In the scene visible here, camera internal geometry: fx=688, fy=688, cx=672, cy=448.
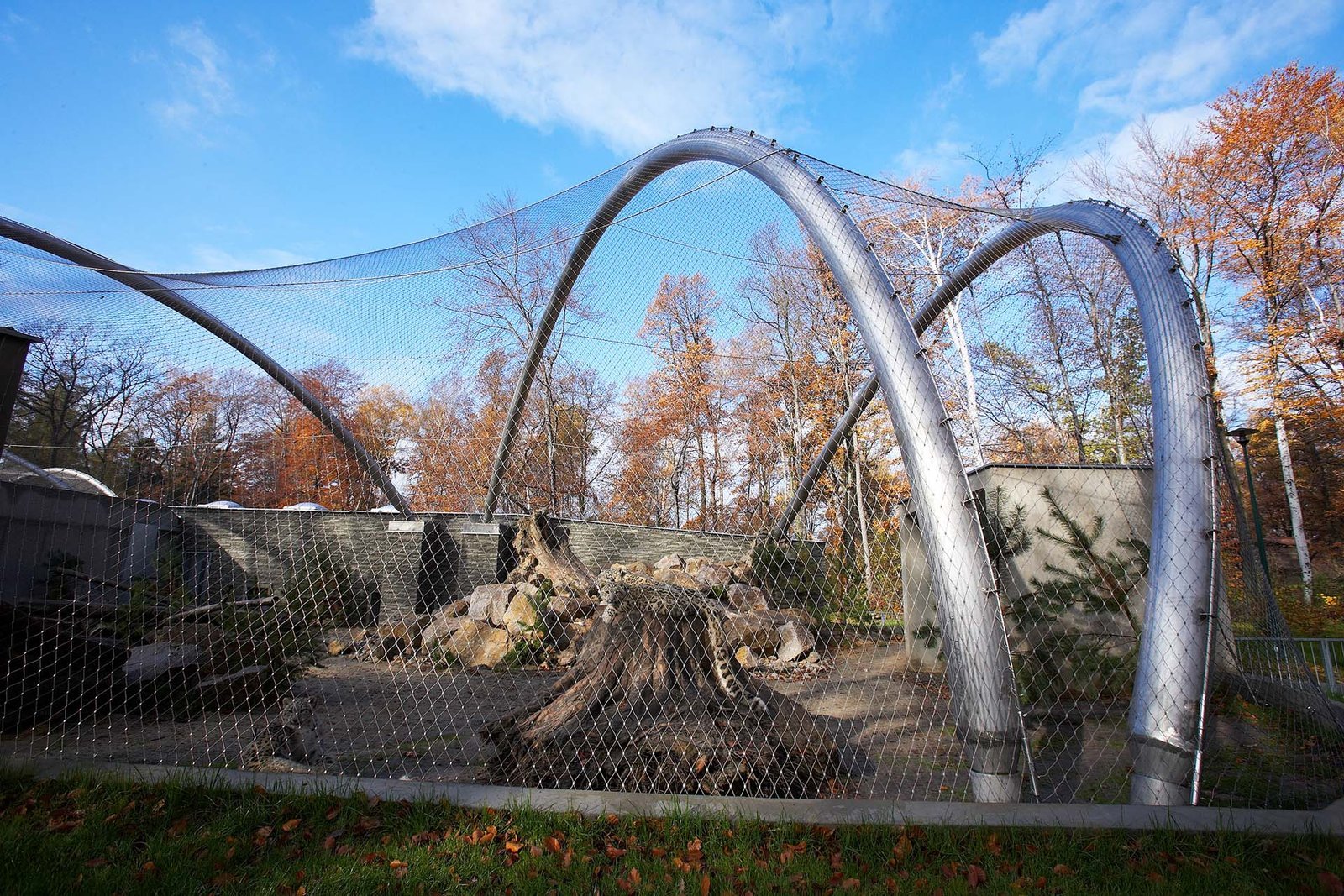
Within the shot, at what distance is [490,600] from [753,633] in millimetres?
3509

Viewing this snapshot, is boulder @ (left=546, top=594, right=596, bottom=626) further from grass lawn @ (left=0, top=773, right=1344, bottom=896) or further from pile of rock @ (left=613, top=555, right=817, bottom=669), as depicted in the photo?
grass lawn @ (left=0, top=773, right=1344, bottom=896)

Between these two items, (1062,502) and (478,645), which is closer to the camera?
(1062,502)

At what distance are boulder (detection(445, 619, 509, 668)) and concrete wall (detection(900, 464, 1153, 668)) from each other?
4842 millimetres

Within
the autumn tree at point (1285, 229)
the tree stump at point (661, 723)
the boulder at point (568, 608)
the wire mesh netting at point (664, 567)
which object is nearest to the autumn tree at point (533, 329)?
the wire mesh netting at point (664, 567)

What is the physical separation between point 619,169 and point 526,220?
802 millimetres

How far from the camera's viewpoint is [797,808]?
8.31 feet

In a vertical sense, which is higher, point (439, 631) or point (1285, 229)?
point (1285, 229)

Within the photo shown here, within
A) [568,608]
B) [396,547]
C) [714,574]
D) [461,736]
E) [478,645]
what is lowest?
[461,736]

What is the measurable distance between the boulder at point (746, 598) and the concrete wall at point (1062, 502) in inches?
120

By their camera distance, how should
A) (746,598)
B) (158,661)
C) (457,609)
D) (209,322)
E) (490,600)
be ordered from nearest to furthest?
(158,661) < (209,322) < (746,598) < (490,600) < (457,609)

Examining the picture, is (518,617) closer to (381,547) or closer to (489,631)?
(489,631)

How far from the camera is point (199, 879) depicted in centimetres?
216

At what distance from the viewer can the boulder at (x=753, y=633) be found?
7887 mm

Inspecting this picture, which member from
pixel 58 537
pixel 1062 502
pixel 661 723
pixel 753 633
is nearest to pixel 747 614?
pixel 753 633
